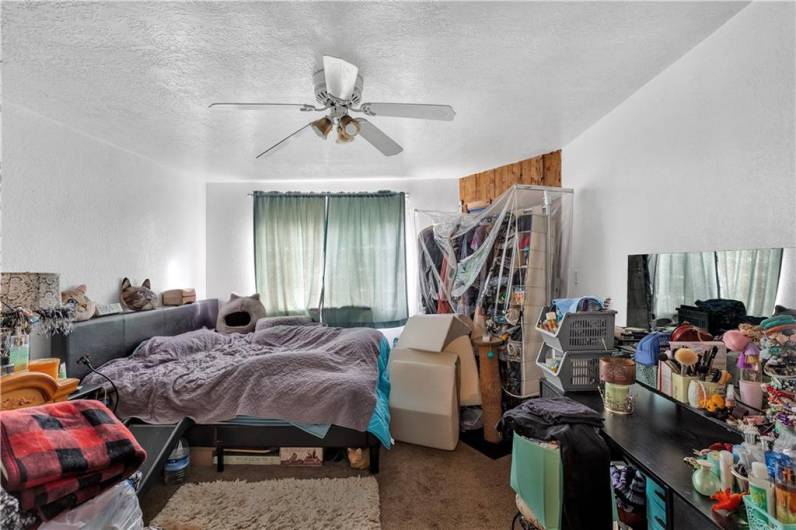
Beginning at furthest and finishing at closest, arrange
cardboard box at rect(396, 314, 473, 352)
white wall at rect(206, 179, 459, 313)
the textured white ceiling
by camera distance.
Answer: white wall at rect(206, 179, 459, 313) < cardboard box at rect(396, 314, 473, 352) < the textured white ceiling

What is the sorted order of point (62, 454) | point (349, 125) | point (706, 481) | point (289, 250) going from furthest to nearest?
point (289, 250) → point (349, 125) → point (706, 481) → point (62, 454)

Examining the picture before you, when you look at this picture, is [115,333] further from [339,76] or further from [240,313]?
[339,76]

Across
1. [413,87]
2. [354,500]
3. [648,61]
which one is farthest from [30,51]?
[648,61]

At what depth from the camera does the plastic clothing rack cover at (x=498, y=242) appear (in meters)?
2.90

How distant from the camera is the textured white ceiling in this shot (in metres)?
1.52

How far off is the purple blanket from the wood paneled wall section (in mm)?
2475

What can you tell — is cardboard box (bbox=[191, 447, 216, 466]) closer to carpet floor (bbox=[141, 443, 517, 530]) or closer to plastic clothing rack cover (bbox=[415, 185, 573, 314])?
carpet floor (bbox=[141, 443, 517, 530])

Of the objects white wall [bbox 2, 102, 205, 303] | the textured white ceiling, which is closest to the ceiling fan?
the textured white ceiling

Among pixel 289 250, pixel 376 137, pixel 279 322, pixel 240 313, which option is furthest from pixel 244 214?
pixel 376 137

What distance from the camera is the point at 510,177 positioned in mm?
3842

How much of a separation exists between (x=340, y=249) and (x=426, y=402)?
2553mm

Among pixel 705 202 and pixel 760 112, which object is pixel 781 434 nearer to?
pixel 705 202

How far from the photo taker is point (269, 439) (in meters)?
2.28

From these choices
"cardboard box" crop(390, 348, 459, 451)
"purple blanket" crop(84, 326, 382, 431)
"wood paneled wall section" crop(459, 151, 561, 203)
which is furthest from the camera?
"wood paneled wall section" crop(459, 151, 561, 203)
